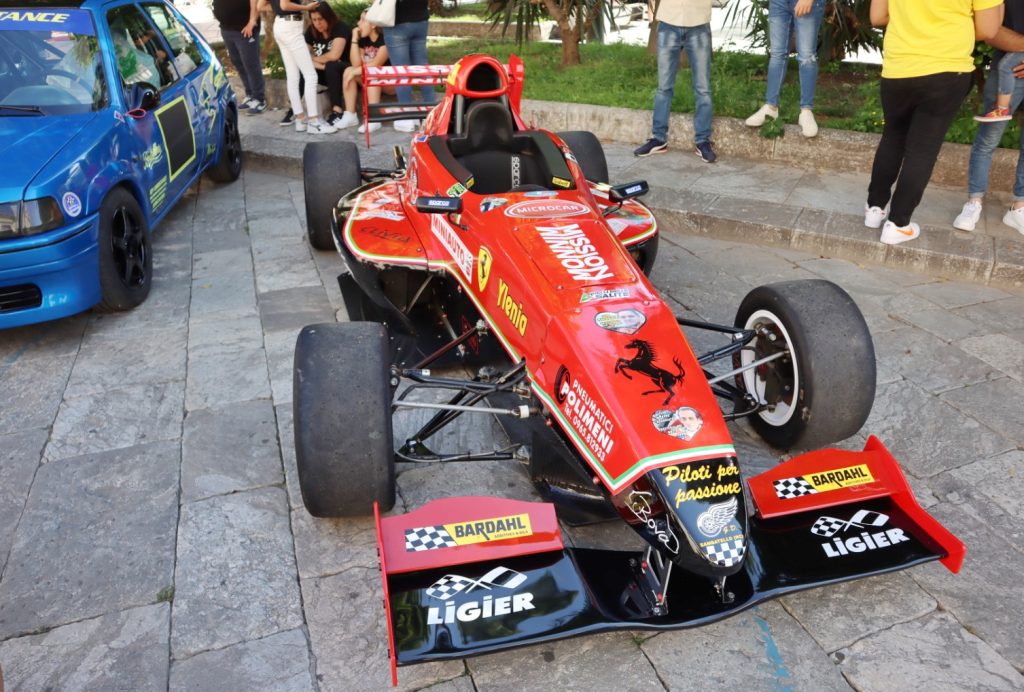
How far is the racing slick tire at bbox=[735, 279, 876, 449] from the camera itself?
10.6 ft

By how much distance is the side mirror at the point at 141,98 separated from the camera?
17.5 feet

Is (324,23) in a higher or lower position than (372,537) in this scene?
higher

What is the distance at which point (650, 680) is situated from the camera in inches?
102

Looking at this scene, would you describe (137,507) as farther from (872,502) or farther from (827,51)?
(827,51)

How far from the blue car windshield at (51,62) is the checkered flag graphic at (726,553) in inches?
181

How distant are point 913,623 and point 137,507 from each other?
116 inches

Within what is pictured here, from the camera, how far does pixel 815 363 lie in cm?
324

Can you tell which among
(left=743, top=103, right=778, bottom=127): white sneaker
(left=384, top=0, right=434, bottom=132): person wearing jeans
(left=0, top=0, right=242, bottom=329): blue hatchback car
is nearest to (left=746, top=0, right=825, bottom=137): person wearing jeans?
(left=743, top=103, right=778, bottom=127): white sneaker

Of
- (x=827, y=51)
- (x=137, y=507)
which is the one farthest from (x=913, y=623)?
(x=827, y=51)

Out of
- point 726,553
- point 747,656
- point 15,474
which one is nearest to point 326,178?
point 15,474

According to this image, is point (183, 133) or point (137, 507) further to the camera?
point (183, 133)

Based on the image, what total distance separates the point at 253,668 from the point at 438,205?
202cm

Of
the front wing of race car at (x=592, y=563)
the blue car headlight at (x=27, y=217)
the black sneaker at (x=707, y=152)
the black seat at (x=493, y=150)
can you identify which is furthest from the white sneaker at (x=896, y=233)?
the blue car headlight at (x=27, y=217)

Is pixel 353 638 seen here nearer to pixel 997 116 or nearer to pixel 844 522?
pixel 844 522
